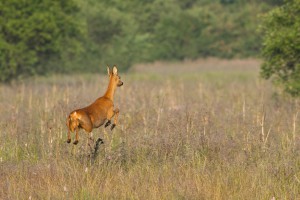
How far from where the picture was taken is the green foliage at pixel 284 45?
51.5ft

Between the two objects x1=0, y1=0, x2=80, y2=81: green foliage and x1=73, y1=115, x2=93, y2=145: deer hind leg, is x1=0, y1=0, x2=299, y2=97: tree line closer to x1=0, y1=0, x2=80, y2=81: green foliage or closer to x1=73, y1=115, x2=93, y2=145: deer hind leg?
x1=0, y1=0, x2=80, y2=81: green foliage

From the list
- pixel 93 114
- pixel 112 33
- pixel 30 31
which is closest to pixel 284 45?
pixel 93 114

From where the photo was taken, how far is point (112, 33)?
41500 mm

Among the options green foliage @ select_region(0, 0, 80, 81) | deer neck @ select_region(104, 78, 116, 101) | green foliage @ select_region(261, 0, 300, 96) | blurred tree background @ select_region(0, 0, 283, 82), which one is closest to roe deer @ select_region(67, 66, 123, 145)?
deer neck @ select_region(104, 78, 116, 101)

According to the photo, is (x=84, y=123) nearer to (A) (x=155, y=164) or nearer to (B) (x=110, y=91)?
(B) (x=110, y=91)

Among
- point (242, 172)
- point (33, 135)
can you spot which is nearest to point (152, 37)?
point (33, 135)

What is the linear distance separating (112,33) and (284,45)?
2646 cm

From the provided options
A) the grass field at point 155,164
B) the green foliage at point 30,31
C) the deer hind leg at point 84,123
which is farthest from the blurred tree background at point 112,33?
the deer hind leg at point 84,123

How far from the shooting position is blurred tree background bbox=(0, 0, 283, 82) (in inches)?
990

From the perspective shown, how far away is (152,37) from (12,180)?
4695 centimetres

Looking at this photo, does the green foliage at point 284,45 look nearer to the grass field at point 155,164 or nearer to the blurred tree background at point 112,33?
the grass field at point 155,164

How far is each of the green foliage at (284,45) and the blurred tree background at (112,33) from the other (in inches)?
296

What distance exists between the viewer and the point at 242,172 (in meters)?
8.27

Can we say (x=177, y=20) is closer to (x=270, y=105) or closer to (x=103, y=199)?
(x=270, y=105)
